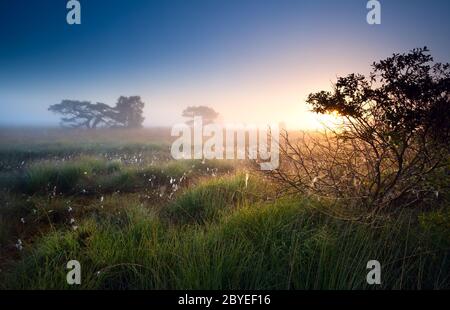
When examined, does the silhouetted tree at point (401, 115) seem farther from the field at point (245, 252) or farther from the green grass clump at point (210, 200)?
the green grass clump at point (210, 200)

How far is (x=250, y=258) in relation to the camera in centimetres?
327

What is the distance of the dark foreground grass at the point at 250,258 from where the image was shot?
2.93 m

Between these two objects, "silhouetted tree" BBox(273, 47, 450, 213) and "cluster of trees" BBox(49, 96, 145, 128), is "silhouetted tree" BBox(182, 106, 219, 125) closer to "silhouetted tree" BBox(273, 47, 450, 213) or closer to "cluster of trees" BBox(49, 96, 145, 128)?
"cluster of trees" BBox(49, 96, 145, 128)

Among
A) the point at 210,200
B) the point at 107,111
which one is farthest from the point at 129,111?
the point at 210,200

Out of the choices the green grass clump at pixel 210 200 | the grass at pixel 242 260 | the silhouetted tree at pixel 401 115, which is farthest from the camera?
the green grass clump at pixel 210 200

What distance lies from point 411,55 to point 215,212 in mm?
3590

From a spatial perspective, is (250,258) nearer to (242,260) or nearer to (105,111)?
(242,260)

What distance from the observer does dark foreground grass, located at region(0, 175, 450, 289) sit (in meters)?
2.93

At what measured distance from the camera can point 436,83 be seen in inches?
145

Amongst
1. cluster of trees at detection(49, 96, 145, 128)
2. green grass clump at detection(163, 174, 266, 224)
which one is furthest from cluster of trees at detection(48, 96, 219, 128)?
green grass clump at detection(163, 174, 266, 224)

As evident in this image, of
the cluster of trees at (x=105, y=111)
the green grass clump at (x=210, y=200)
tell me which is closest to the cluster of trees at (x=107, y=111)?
the cluster of trees at (x=105, y=111)
